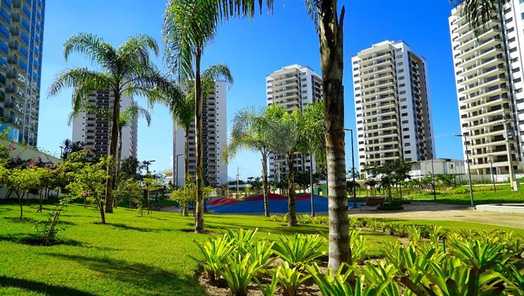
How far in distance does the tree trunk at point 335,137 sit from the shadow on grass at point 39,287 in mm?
3691

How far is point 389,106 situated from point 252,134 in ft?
368

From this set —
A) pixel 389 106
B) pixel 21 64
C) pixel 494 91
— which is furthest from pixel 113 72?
pixel 389 106

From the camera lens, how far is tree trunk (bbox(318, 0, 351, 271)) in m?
6.44

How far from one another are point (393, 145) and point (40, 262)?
125766 millimetres

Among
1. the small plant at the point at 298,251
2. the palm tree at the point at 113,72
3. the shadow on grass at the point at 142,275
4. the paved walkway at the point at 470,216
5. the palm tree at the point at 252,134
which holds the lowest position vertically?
the paved walkway at the point at 470,216

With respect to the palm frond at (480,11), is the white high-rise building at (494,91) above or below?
above

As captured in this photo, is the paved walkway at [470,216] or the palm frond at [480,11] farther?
the paved walkway at [470,216]

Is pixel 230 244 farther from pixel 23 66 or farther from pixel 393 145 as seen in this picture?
pixel 393 145

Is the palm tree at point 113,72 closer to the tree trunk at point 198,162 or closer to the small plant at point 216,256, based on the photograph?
the tree trunk at point 198,162

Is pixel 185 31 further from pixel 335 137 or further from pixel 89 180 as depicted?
pixel 335 137

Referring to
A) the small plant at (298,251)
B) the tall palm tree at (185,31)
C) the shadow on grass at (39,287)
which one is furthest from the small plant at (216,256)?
the tall palm tree at (185,31)

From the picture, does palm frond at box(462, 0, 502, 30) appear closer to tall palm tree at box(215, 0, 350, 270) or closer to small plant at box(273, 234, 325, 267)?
tall palm tree at box(215, 0, 350, 270)

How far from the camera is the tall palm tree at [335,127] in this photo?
6441 millimetres

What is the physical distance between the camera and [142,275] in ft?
23.8
